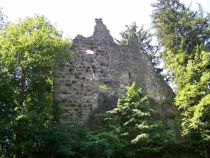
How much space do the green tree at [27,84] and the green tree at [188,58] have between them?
5365 millimetres

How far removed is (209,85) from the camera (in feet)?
50.6

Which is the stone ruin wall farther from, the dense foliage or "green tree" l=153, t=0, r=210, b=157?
"green tree" l=153, t=0, r=210, b=157

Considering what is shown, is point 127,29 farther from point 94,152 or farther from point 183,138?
point 94,152

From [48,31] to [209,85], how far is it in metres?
7.61

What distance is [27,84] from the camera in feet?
45.8

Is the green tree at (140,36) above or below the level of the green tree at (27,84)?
above

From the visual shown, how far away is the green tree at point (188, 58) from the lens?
14.5 meters

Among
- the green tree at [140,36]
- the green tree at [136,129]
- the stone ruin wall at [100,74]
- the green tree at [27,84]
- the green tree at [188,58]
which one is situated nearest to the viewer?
the green tree at [27,84]

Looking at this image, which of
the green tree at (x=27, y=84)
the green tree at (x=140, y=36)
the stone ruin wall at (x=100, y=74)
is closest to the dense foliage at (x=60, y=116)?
the green tree at (x=27, y=84)

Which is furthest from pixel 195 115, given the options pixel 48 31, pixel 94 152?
pixel 48 31

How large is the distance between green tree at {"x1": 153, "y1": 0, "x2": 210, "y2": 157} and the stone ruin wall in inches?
59.9

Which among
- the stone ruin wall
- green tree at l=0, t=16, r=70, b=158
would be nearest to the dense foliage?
green tree at l=0, t=16, r=70, b=158

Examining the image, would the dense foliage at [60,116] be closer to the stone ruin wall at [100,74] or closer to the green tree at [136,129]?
the green tree at [136,129]

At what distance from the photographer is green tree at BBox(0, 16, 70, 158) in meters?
12.4
